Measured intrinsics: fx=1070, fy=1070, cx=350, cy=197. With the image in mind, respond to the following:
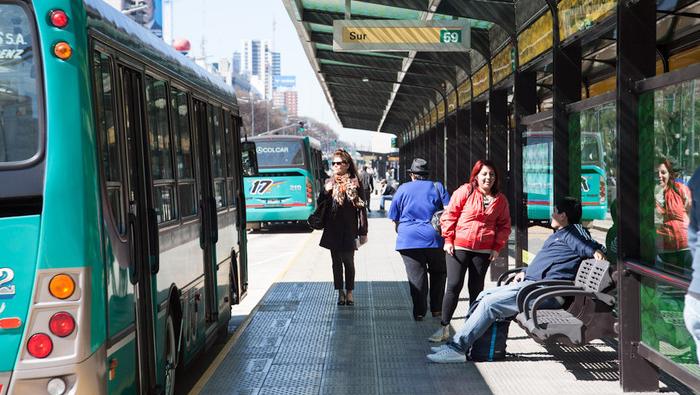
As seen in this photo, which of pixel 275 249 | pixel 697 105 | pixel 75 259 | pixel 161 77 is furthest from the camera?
pixel 275 249

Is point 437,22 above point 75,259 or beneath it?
above

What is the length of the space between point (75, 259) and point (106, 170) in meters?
0.60

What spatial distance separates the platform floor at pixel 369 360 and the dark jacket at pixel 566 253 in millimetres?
710

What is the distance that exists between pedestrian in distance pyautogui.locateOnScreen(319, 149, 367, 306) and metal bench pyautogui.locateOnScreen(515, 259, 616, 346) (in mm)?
3728

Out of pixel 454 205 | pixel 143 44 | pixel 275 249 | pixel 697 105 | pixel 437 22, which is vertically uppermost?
pixel 437 22

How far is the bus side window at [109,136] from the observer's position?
200 inches

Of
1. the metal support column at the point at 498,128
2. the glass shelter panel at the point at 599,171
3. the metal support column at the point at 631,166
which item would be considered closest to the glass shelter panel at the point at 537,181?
the glass shelter panel at the point at 599,171

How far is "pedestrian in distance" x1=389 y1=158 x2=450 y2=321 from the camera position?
10367 mm

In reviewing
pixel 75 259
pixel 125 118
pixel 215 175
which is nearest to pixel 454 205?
pixel 215 175

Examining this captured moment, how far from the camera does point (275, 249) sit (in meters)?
21.6

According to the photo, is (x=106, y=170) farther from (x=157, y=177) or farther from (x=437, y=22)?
(x=437, y=22)

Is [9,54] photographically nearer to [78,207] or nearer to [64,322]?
[78,207]

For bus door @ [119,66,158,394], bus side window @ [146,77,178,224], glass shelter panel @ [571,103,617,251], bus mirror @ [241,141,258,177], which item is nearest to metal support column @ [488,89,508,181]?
bus mirror @ [241,141,258,177]

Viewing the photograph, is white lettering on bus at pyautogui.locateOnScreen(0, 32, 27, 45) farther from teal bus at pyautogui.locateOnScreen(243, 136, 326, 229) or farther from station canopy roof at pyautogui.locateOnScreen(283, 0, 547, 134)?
teal bus at pyautogui.locateOnScreen(243, 136, 326, 229)
